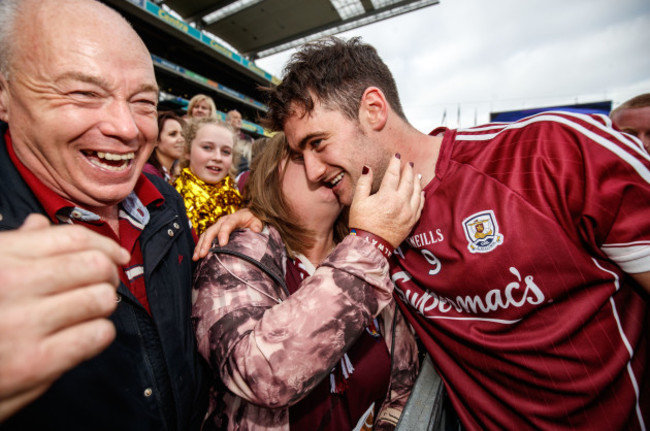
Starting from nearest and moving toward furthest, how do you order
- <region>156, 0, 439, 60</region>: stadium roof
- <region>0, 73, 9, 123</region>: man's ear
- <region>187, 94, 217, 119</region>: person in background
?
<region>0, 73, 9, 123</region>: man's ear < <region>187, 94, 217, 119</region>: person in background < <region>156, 0, 439, 60</region>: stadium roof

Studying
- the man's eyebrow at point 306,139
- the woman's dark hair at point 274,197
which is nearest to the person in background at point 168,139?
the woman's dark hair at point 274,197

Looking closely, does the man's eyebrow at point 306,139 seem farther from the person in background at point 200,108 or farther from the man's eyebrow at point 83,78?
the person in background at point 200,108

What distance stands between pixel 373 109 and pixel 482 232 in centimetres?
87

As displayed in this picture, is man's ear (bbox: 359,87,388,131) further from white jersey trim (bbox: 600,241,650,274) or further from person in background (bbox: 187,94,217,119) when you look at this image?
person in background (bbox: 187,94,217,119)

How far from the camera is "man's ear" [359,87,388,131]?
60.2 inches

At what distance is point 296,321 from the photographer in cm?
93

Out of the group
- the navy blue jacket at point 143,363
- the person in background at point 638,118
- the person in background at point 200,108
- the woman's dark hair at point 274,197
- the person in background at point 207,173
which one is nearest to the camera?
the navy blue jacket at point 143,363

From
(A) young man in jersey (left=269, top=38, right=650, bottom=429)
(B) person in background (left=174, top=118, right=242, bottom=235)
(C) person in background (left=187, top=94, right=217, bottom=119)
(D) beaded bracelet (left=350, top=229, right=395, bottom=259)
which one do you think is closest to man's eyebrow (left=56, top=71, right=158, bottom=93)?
(D) beaded bracelet (left=350, top=229, right=395, bottom=259)

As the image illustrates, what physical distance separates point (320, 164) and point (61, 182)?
3.71 feet

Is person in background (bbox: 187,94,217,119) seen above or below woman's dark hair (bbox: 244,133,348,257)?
above

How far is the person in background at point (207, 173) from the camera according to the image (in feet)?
10.8

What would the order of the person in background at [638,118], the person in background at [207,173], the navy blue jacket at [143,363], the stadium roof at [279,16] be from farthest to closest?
1. the stadium roof at [279,16]
2. the person in background at [207,173]
3. the person in background at [638,118]
4. the navy blue jacket at [143,363]

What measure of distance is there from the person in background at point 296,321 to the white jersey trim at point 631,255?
2.24 feet

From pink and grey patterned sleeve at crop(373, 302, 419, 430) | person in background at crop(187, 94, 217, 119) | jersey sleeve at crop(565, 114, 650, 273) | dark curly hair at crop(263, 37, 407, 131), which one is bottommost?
pink and grey patterned sleeve at crop(373, 302, 419, 430)
